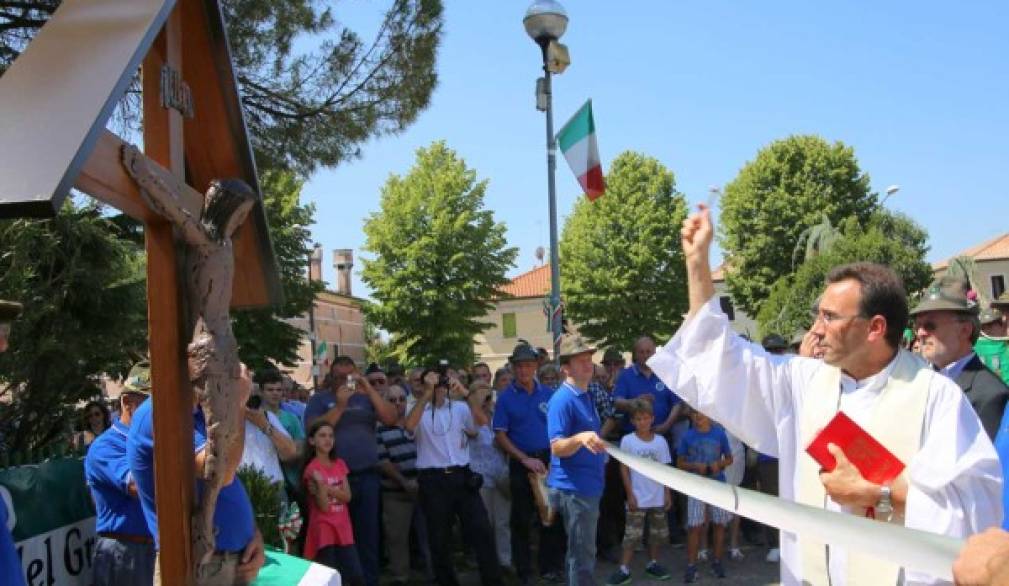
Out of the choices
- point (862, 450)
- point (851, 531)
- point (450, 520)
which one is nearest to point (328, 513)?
point (450, 520)

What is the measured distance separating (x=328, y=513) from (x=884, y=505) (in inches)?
202

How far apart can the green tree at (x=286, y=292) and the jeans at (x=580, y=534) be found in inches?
778

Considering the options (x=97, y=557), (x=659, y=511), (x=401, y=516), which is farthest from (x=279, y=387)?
(x=659, y=511)

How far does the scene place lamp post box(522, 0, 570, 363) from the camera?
35.3 ft

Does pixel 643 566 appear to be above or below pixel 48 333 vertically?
below

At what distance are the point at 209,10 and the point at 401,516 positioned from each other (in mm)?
6339

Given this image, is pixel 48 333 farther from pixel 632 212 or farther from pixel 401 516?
pixel 632 212

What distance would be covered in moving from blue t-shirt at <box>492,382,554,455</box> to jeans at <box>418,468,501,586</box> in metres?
0.57

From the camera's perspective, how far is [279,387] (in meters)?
7.79

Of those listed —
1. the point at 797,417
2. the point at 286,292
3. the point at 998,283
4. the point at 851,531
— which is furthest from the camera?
the point at 998,283

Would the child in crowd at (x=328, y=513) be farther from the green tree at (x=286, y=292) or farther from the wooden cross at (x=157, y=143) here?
the green tree at (x=286, y=292)

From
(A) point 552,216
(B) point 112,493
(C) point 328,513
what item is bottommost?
(C) point 328,513

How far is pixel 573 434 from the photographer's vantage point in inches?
278

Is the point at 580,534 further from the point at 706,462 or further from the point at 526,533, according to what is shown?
the point at 706,462
